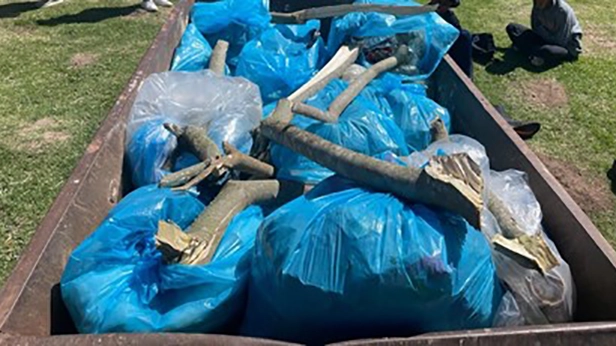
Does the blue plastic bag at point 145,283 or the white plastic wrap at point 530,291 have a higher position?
the white plastic wrap at point 530,291

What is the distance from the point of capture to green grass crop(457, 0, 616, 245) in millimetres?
3930

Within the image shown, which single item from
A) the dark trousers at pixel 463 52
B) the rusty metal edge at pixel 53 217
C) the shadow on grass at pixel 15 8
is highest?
the rusty metal edge at pixel 53 217

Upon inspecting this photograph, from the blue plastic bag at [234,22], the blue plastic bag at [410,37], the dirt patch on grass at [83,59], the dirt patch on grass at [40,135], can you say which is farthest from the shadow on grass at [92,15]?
the blue plastic bag at [410,37]

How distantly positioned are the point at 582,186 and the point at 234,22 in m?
2.52

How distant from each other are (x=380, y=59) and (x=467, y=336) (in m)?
2.40

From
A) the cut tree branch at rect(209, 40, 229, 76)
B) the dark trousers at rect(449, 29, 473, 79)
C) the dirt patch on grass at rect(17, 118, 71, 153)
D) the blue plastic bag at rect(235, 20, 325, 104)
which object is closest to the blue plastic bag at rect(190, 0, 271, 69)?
the blue plastic bag at rect(235, 20, 325, 104)

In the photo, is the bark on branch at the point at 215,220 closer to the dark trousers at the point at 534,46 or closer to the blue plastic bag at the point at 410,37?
the blue plastic bag at the point at 410,37

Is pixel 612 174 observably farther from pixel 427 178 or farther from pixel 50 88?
pixel 50 88

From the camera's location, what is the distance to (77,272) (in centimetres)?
204

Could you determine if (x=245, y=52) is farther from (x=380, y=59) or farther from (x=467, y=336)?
(x=467, y=336)

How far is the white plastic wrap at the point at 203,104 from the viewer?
2898mm

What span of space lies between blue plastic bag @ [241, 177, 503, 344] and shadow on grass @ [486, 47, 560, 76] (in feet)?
12.6

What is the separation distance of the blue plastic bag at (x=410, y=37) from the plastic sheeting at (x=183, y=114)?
903 millimetres

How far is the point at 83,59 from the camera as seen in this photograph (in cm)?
539
